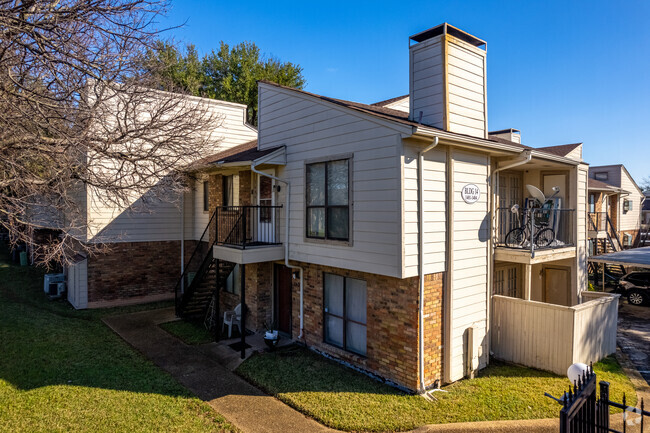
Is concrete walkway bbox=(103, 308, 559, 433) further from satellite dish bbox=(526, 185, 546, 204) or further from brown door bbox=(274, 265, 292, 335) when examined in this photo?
satellite dish bbox=(526, 185, 546, 204)

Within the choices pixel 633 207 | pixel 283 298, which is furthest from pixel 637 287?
pixel 633 207

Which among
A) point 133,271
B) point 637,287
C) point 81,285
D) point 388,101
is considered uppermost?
point 388,101

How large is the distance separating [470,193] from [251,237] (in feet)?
20.4

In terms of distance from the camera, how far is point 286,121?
402 inches

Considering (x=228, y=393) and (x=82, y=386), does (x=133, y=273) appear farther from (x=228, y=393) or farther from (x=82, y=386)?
(x=228, y=393)

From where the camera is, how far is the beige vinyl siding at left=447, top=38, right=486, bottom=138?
854cm

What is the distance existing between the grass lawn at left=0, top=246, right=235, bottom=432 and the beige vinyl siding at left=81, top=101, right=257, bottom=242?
351 centimetres

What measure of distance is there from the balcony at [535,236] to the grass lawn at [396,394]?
254 centimetres

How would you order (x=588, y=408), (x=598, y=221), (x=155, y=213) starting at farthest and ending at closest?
(x=598, y=221)
(x=155, y=213)
(x=588, y=408)

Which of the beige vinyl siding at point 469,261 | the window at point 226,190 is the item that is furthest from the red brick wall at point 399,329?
the window at point 226,190

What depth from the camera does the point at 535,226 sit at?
10328 millimetres

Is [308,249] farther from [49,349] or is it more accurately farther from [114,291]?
[114,291]

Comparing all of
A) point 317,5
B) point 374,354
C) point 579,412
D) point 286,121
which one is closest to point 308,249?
point 374,354

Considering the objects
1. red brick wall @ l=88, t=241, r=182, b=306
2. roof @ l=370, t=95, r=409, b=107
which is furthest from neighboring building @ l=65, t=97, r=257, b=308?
roof @ l=370, t=95, r=409, b=107
